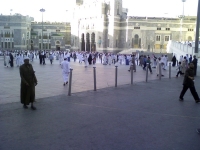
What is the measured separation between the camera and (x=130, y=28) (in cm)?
6238

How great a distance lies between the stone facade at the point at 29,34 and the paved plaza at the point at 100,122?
6885 centimetres

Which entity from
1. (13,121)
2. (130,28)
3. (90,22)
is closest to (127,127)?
(13,121)

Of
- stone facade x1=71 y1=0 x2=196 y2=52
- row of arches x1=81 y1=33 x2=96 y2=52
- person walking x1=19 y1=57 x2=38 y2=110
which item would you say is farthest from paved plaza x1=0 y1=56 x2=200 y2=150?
row of arches x1=81 y1=33 x2=96 y2=52

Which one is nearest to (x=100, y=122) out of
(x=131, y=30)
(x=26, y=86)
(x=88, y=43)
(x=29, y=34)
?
(x=26, y=86)

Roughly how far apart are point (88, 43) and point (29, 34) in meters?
21.4

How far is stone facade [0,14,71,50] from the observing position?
248 ft

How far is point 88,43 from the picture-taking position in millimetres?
71438

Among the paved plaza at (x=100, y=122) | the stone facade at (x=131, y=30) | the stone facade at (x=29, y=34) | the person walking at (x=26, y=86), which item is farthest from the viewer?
the stone facade at (x=29, y=34)

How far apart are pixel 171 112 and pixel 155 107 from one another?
697 mm

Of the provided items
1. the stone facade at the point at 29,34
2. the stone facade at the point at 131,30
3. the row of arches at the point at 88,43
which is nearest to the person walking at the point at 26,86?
the stone facade at the point at 131,30

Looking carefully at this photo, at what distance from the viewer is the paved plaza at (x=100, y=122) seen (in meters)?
4.98

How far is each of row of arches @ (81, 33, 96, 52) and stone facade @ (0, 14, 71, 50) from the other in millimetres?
9609

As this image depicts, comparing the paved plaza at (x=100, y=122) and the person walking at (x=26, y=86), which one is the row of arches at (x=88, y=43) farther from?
the person walking at (x=26, y=86)

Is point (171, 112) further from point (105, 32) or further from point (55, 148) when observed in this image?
point (105, 32)
